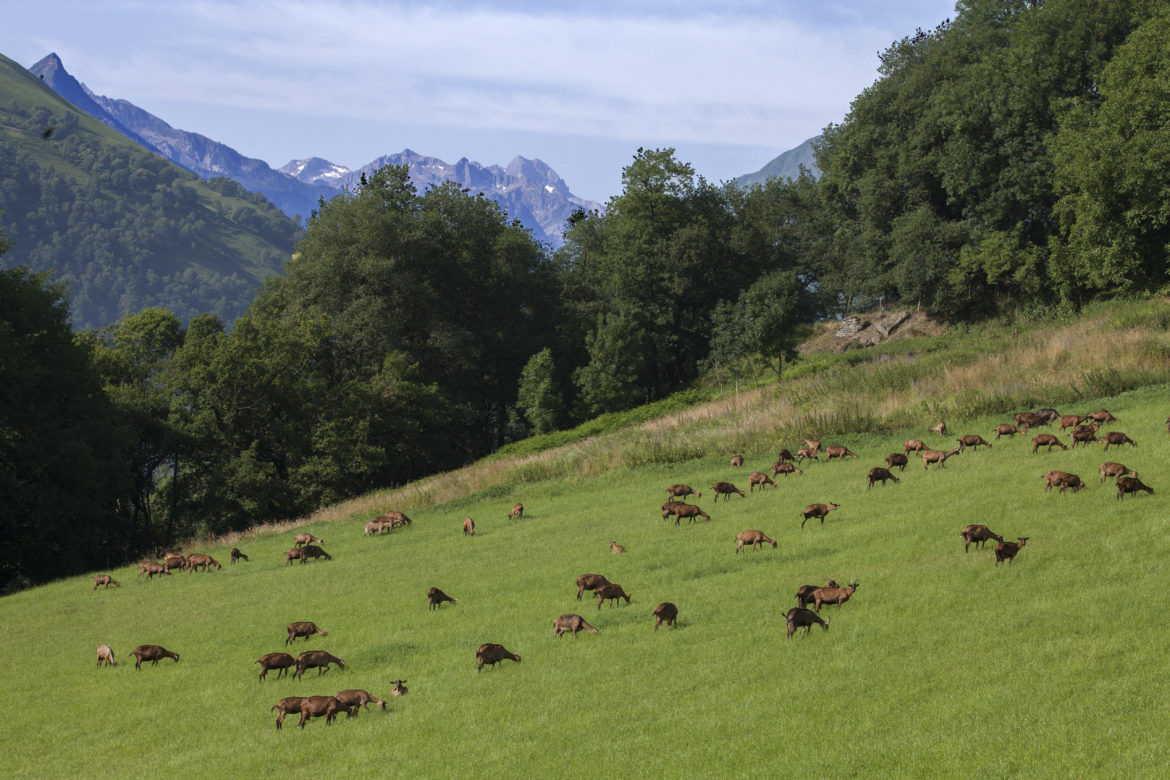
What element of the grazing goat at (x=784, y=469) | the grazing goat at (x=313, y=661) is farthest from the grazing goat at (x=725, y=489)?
the grazing goat at (x=313, y=661)

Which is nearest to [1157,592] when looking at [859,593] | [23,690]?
[859,593]

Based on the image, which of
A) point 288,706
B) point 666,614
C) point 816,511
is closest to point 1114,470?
point 816,511

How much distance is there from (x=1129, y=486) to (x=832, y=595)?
6.95 meters

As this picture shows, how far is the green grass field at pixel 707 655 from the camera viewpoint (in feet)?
27.1

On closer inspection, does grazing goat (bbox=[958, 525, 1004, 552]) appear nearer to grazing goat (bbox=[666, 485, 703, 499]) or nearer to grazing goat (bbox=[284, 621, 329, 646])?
grazing goat (bbox=[666, 485, 703, 499])

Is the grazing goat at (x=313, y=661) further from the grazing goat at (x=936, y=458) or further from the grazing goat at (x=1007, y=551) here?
the grazing goat at (x=936, y=458)

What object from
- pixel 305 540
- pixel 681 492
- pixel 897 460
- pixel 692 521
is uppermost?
pixel 897 460

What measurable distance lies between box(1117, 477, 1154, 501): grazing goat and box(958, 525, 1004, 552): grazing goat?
313 cm

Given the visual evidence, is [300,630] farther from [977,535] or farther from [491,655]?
[977,535]

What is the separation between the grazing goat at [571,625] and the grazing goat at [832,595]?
351cm

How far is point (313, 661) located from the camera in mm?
13039

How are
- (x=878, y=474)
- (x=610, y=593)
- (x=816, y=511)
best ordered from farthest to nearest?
(x=878, y=474)
(x=816, y=511)
(x=610, y=593)

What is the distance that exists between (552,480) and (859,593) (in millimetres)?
20223

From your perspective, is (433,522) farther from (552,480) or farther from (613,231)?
(613,231)
